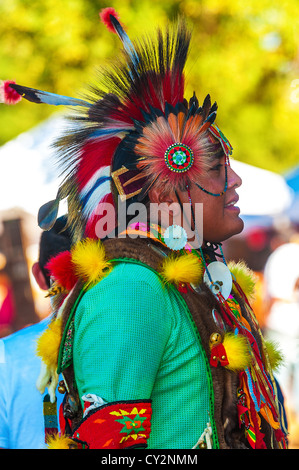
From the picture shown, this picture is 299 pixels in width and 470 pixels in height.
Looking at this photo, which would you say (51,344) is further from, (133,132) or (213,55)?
(213,55)

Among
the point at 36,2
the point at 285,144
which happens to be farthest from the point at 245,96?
the point at 36,2

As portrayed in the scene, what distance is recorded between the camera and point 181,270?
1764mm

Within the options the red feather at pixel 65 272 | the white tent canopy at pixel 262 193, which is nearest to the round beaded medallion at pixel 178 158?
the red feather at pixel 65 272

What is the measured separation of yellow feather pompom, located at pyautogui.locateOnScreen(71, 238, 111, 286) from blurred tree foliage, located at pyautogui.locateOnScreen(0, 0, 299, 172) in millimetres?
6004

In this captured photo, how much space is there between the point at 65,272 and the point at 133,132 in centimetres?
56

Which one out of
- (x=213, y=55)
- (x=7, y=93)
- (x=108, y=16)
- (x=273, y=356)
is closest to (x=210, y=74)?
(x=213, y=55)

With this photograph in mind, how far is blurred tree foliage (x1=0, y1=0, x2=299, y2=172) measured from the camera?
784cm

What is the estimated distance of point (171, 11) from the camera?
8.21 meters

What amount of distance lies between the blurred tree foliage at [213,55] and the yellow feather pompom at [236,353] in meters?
6.22

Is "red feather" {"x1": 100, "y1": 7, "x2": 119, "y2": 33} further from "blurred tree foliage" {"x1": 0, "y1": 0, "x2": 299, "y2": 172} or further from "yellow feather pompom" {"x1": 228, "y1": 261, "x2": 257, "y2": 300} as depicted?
"blurred tree foliage" {"x1": 0, "y1": 0, "x2": 299, "y2": 172}

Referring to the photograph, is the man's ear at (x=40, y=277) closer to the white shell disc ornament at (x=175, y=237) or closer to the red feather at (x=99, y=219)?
the red feather at (x=99, y=219)

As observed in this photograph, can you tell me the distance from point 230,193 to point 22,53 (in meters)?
6.67

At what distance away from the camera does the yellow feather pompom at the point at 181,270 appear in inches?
68.8

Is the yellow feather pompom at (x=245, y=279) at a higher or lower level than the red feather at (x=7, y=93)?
lower
